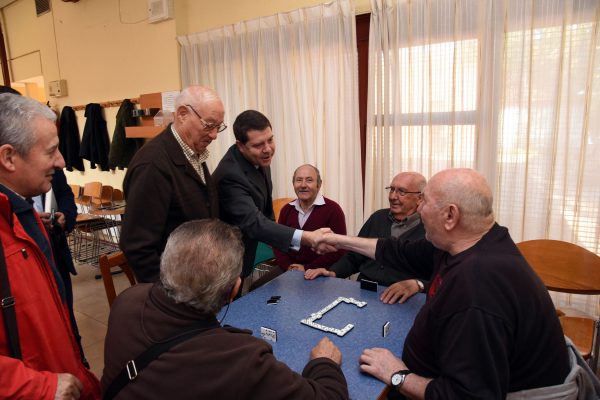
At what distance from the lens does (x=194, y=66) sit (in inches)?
169

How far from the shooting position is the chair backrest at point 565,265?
2221mm

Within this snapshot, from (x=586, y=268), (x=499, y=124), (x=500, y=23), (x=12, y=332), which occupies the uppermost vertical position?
(x=500, y=23)

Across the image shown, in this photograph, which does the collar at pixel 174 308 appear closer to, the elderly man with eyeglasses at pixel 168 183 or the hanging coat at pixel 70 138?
the elderly man with eyeglasses at pixel 168 183

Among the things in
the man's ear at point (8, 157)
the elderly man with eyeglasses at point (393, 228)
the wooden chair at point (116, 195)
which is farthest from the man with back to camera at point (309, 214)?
the wooden chair at point (116, 195)

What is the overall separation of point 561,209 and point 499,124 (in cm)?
70

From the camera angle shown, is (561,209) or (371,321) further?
(561,209)

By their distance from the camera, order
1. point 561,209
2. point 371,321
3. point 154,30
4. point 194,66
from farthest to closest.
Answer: point 154,30
point 194,66
point 561,209
point 371,321

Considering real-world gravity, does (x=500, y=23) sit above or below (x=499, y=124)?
above

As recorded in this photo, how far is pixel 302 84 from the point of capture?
3592 mm

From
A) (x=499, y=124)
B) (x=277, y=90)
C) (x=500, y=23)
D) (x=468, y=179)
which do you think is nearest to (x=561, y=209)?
(x=499, y=124)

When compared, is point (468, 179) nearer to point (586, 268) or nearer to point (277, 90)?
point (586, 268)

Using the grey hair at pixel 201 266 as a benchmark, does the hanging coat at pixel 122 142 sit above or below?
above

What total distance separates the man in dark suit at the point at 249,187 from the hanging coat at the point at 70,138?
469cm

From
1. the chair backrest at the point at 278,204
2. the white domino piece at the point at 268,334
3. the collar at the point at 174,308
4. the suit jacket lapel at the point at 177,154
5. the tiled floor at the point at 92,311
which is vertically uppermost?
the suit jacket lapel at the point at 177,154
